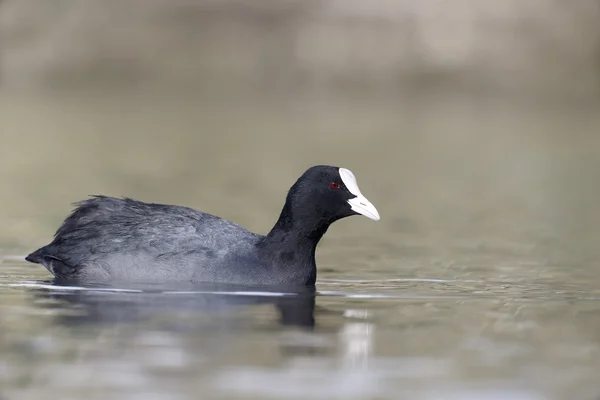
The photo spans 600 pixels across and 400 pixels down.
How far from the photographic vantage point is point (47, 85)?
41.5m

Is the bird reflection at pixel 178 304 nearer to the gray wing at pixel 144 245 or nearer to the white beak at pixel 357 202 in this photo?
the gray wing at pixel 144 245

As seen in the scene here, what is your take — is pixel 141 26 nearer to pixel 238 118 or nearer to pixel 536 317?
pixel 238 118

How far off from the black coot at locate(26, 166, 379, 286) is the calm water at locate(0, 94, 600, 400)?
0.24m

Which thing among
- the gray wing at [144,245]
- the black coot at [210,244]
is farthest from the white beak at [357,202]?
the gray wing at [144,245]

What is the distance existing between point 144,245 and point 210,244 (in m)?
0.45

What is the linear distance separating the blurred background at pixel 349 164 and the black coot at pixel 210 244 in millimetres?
382

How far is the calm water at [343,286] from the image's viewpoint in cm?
712

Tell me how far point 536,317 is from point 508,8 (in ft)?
115

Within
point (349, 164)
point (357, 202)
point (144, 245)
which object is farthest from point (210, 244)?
point (349, 164)

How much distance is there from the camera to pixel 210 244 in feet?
33.1

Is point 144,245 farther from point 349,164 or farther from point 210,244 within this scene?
point 349,164

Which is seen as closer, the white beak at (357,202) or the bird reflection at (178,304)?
the bird reflection at (178,304)

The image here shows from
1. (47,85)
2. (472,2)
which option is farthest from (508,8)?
(47,85)

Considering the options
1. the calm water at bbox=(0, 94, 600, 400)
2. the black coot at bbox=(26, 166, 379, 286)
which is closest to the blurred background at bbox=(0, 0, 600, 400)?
the calm water at bbox=(0, 94, 600, 400)
